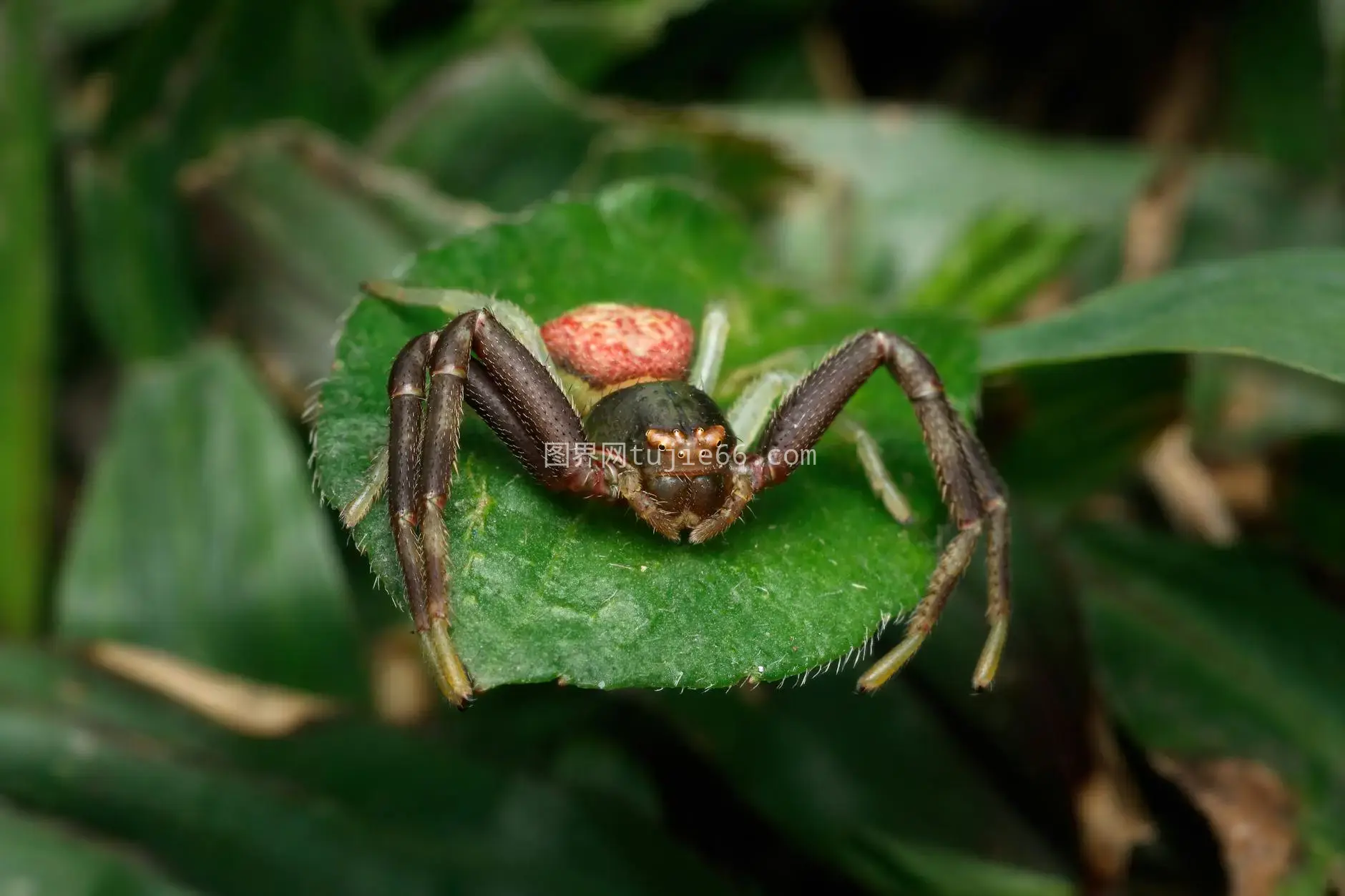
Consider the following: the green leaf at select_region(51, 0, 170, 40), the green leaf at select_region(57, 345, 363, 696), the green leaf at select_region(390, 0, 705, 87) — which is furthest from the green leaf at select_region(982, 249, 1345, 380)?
the green leaf at select_region(51, 0, 170, 40)

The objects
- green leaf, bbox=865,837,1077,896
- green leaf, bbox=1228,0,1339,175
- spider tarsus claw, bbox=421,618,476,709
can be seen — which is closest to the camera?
spider tarsus claw, bbox=421,618,476,709

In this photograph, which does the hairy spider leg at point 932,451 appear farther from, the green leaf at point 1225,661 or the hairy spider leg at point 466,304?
the green leaf at point 1225,661

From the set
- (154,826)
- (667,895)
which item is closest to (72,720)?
(154,826)

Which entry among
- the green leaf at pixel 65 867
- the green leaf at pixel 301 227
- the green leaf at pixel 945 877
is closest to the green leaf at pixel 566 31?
the green leaf at pixel 301 227

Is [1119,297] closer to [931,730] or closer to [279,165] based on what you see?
[931,730]

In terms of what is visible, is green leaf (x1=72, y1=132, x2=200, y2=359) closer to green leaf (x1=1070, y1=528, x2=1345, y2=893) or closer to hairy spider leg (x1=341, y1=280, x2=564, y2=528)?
hairy spider leg (x1=341, y1=280, x2=564, y2=528)

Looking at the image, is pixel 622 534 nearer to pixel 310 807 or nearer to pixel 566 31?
pixel 310 807

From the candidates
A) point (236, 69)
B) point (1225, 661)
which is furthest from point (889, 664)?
point (236, 69)
